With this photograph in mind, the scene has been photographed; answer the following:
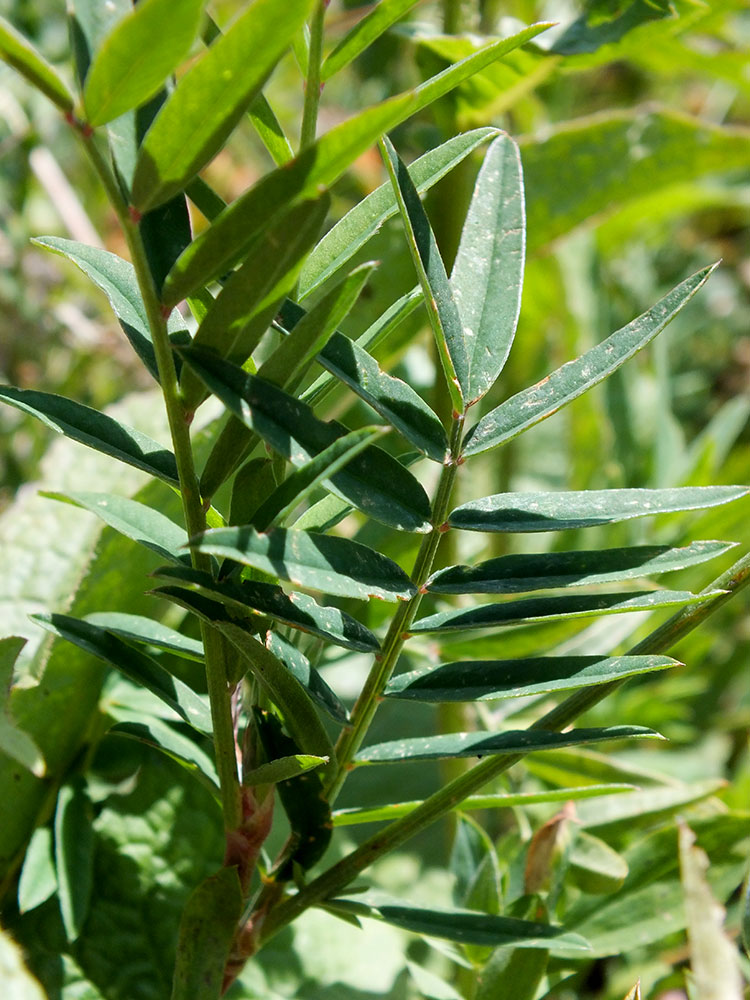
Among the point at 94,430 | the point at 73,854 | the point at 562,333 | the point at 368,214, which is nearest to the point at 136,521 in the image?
the point at 94,430

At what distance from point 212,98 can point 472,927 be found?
32cm

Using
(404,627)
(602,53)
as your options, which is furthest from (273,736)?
(602,53)

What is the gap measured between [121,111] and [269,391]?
0.08 meters

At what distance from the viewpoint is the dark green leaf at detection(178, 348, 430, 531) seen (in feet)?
0.96

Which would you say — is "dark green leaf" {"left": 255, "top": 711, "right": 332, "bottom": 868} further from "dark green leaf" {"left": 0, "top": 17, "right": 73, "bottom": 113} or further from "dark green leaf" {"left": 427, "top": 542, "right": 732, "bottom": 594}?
"dark green leaf" {"left": 0, "top": 17, "right": 73, "bottom": 113}

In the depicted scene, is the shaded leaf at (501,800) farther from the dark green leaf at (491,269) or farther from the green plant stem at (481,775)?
the dark green leaf at (491,269)

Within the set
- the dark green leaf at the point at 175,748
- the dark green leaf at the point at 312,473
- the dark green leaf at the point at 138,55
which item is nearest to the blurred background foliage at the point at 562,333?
the dark green leaf at the point at 175,748

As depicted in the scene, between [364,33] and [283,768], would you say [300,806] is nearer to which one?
[283,768]

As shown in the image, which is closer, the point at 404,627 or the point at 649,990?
the point at 404,627

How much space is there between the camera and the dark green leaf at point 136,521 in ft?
1.13

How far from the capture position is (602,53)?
681mm

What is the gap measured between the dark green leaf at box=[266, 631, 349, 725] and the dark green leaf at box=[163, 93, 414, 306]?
0.13 metres

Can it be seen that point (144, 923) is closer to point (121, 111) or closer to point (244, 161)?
point (121, 111)

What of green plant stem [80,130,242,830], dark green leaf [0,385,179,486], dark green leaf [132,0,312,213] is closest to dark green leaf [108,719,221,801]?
green plant stem [80,130,242,830]
